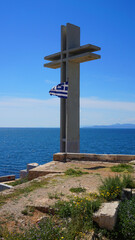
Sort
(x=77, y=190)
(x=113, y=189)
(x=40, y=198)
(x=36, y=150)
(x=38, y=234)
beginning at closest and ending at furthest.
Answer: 1. (x=38, y=234)
2. (x=113, y=189)
3. (x=40, y=198)
4. (x=77, y=190)
5. (x=36, y=150)

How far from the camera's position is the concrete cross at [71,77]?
17.9 metres

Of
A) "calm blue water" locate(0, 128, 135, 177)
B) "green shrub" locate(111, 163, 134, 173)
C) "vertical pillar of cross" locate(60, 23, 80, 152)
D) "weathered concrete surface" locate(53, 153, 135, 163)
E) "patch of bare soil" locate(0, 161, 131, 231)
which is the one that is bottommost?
"calm blue water" locate(0, 128, 135, 177)

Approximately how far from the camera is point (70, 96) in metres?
18.1

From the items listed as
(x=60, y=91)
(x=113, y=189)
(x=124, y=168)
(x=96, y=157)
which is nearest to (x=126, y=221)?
(x=113, y=189)

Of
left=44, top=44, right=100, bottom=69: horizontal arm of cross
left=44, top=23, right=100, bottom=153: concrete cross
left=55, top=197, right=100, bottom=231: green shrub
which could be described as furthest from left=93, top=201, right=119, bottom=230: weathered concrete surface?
left=44, top=44, right=100, bottom=69: horizontal arm of cross

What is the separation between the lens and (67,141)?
58.6 ft

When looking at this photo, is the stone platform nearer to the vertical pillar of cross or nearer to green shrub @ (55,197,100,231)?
the vertical pillar of cross

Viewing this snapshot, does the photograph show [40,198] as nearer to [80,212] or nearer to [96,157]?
[80,212]

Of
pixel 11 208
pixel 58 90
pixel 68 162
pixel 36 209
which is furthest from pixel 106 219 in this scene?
pixel 58 90

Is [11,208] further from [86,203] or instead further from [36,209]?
[86,203]

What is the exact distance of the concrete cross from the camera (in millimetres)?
17875

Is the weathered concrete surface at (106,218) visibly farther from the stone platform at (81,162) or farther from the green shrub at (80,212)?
the stone platform at (81,162)

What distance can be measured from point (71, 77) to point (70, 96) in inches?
58.6

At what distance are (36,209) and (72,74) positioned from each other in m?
13.2
